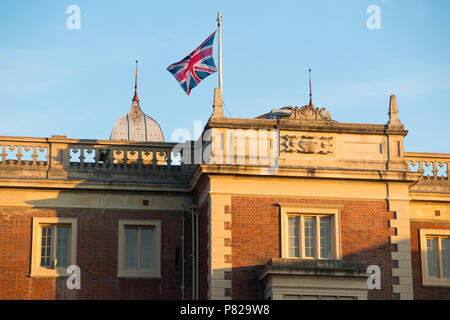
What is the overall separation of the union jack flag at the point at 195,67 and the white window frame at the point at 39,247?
6.80m

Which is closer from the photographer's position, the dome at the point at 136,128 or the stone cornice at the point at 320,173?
the stone cornice at the point at 320,173

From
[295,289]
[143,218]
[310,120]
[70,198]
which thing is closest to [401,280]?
[295,289]

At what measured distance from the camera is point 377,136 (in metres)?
36.5

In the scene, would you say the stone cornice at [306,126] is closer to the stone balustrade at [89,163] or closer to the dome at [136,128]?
the stone balustrade at [89,163]

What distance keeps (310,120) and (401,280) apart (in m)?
6.43

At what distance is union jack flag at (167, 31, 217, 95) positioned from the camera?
38.7 m

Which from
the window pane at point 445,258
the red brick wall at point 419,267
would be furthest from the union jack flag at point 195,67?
the window pane at point 445,258

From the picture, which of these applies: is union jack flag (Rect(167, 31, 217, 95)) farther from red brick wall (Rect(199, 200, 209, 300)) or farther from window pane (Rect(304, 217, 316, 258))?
window pane (Rect(304, 217, 316, 258))

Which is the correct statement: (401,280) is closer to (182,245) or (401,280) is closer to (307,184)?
(307,184)

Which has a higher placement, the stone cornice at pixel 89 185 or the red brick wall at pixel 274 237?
the stone cornice at pixel 89 185

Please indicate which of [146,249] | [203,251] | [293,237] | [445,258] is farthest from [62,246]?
[445,258]

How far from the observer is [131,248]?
37312 millimetres

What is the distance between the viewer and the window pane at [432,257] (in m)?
37.8
